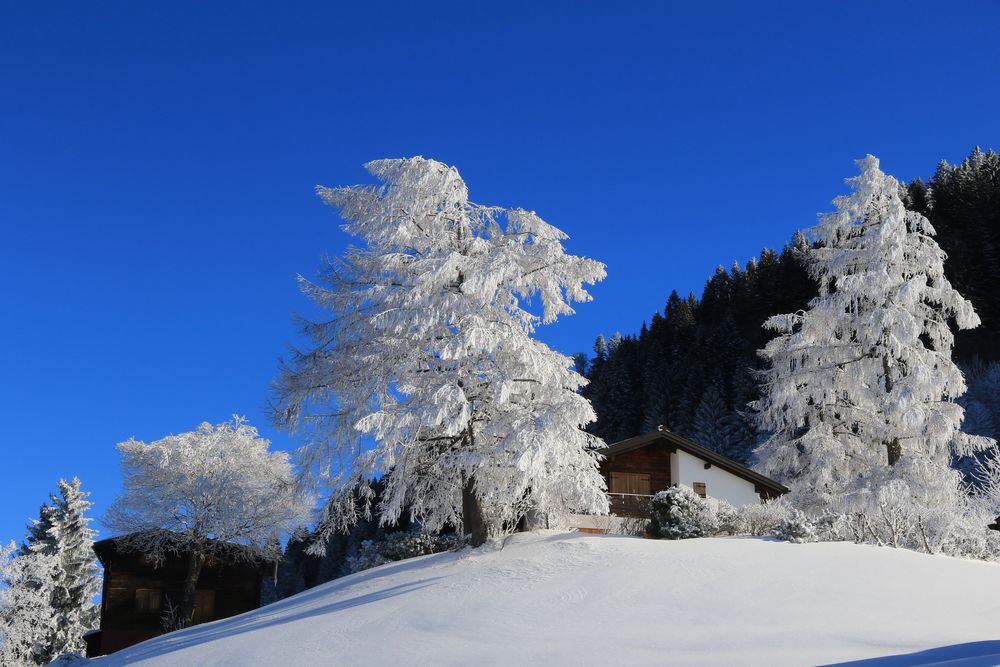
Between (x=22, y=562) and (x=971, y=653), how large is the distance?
40.5 meters

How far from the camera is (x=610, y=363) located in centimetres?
8694

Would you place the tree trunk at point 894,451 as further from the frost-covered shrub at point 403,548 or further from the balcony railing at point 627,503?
the frost-covered shrub at point 403,548

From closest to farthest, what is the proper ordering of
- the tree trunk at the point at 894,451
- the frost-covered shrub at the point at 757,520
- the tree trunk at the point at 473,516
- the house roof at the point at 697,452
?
the tree trunk at the point at 473,516 < the frost-covered shrub at the point at 757,520 < the tree trunk at the point at 894,451 < the house roof at the point at 697,452

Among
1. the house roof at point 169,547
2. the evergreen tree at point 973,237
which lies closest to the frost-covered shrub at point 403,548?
the house roof at point 169,547

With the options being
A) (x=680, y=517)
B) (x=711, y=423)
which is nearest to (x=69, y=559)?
(x=680, y=517)

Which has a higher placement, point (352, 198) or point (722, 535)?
point (352, 198)

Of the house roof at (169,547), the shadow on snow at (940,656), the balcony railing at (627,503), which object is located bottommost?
the shadow on snow at (940,656)

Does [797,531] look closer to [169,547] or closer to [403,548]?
[403,548]

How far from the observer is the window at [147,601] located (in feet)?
119

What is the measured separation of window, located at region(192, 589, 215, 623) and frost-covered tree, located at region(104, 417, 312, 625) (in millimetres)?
1044

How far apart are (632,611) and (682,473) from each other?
20.4m

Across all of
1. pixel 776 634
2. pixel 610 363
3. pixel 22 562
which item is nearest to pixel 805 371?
pixel 776 634

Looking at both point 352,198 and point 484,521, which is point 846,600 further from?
point 352,198

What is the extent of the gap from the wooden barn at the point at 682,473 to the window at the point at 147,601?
1982 cm
